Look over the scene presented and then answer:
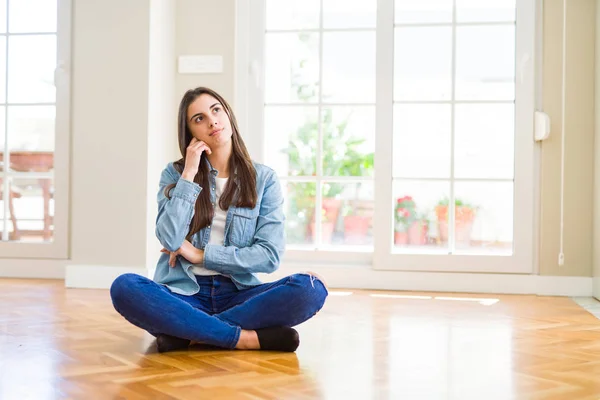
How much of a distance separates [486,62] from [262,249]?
232 centimetres

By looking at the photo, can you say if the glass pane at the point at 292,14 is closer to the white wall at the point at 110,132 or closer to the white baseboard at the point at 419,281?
the white wall at the point at 110,132

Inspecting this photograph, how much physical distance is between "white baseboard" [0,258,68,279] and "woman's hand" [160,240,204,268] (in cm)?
233

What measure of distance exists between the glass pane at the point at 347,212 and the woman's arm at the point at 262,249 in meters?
1.89

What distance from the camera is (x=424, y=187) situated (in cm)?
436

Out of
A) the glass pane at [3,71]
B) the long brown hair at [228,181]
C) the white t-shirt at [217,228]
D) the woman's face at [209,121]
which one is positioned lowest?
the white t-shirt at [217,228]

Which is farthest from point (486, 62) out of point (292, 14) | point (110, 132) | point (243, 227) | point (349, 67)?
point (243, 227)

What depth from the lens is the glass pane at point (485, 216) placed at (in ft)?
14.1

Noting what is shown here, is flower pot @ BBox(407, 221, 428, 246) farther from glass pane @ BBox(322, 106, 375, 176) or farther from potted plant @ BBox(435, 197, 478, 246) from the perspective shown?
glass pane @ BBox(322, 106, 375, 176)

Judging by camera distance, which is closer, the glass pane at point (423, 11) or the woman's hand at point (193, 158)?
the woman's hand at point (193, 158)

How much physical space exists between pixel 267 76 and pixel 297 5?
452 millimetres

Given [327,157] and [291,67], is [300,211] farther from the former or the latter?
[291,67]

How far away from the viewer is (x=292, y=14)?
14.9 feet

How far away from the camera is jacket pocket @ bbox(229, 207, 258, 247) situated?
2.57 m

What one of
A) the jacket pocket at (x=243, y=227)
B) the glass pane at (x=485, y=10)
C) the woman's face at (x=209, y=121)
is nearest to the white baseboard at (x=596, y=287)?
the glass pane at (x=485, y=10)
